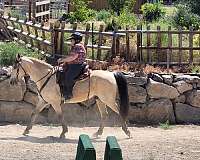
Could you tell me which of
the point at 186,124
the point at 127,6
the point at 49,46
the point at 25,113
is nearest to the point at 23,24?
the point at 49,46

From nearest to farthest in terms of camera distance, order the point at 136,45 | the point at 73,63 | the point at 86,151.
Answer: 1. the point at 86,151
2. the point at 73,63
3. the point at 136,45

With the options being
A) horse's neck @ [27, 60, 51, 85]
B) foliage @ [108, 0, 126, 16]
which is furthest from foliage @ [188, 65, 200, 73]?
foliage @ [108, 0, 126, 16]

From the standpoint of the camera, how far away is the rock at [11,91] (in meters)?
12.8

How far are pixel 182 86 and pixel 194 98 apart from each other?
1.34 feet

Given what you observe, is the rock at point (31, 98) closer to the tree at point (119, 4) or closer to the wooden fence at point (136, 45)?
the wooden fence at point (136, 45)

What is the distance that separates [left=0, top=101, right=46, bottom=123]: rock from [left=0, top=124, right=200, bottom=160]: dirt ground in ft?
1.11

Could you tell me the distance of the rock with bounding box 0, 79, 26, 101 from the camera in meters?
12.8

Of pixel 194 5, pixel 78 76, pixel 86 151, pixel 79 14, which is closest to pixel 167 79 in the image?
pixel 78 76

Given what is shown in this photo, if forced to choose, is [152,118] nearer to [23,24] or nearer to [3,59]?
[3,59]

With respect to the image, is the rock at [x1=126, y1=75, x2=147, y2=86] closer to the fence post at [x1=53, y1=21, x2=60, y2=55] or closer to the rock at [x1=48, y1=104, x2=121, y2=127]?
the rock at [x1=48, y1=104, x2=121, y2=127]

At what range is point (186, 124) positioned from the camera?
1315cm

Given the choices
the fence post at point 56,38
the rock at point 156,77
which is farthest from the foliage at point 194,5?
the rock at point 156,77

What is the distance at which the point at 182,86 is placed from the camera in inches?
519

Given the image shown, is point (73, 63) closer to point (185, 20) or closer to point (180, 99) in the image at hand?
point (180, 99)
